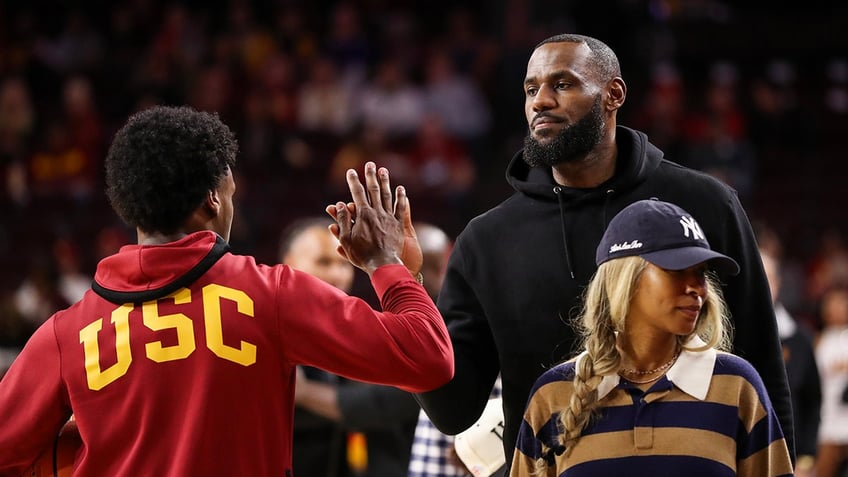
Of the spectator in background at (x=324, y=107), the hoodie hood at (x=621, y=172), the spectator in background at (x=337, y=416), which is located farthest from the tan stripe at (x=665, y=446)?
the spectator in background at (x=324, y=107)

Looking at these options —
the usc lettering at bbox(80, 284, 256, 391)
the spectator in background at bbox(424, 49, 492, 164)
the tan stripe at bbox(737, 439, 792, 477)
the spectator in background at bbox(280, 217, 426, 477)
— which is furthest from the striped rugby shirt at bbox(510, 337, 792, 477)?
the spectator in background at bbox(424, 49, 492, 164)

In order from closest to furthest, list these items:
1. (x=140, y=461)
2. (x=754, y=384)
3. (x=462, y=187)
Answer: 1. (x=140, y=461)
2. (x=754, y=384)
3. (x=462, y=187)

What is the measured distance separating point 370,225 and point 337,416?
2093 millimetres

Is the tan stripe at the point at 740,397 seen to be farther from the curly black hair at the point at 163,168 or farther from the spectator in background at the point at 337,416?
the spectator in background at the point at 337,416

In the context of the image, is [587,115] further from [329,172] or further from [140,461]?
[329,172]

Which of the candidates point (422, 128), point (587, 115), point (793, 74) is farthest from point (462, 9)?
point (587, 115)

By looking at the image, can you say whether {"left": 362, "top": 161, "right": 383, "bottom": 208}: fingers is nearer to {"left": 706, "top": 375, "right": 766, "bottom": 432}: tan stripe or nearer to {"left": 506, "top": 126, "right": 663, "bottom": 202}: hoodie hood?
{"left": 506, "top": 126, "right": 663, "bottom": 202}: hoodie hood

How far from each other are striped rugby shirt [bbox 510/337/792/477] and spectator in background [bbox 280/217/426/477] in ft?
6.71

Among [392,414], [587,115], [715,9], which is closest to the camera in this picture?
[587,115]

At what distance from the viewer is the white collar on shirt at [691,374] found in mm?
3135

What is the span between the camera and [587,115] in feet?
12.4

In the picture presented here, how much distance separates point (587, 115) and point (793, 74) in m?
14.3

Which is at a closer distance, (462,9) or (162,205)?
(162,205)

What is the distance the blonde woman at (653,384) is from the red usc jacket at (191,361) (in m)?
0.41
